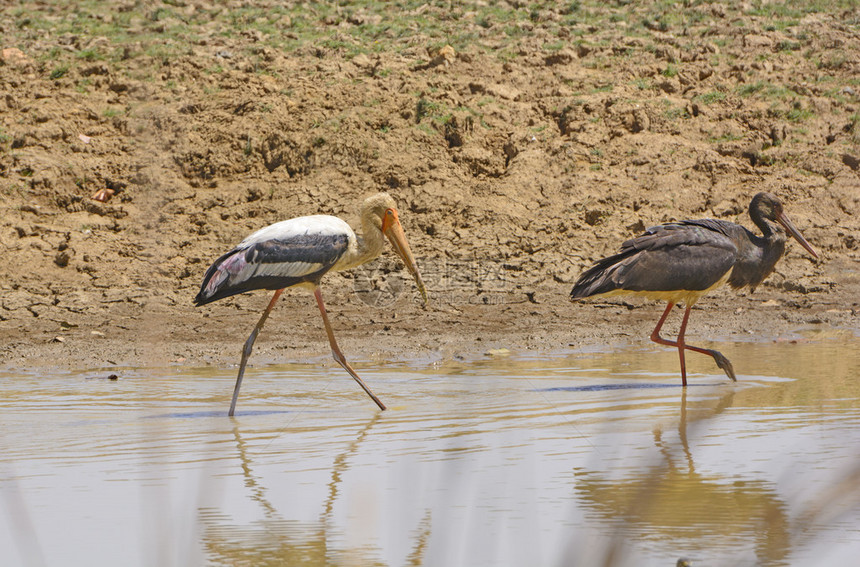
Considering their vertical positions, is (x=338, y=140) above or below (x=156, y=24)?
below

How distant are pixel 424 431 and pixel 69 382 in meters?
3.03

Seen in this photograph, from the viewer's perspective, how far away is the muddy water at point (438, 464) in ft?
11.1

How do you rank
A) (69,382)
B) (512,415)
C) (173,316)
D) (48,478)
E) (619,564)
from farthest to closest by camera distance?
(173,316) < (69,382) < (512,415) < (48,478) < (619,564)

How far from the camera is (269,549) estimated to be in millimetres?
3477

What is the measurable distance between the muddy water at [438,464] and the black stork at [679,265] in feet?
1.87

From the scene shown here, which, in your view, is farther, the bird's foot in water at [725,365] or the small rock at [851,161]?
the small rock at [851,161]

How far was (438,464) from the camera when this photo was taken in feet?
15.5

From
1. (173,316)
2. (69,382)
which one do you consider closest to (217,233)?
(173,316)

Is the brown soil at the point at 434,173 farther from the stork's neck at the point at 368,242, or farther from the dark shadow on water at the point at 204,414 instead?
the dark shadow on water at the point at 204,414

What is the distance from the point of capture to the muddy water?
338cm

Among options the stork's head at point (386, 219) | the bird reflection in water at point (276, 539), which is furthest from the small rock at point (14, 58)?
the bird reflection in water at point (276, 539)

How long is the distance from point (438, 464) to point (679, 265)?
10.2ft

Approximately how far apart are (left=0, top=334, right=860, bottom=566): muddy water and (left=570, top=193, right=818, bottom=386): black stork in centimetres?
57

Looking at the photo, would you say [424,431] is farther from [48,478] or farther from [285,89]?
[285,89]
